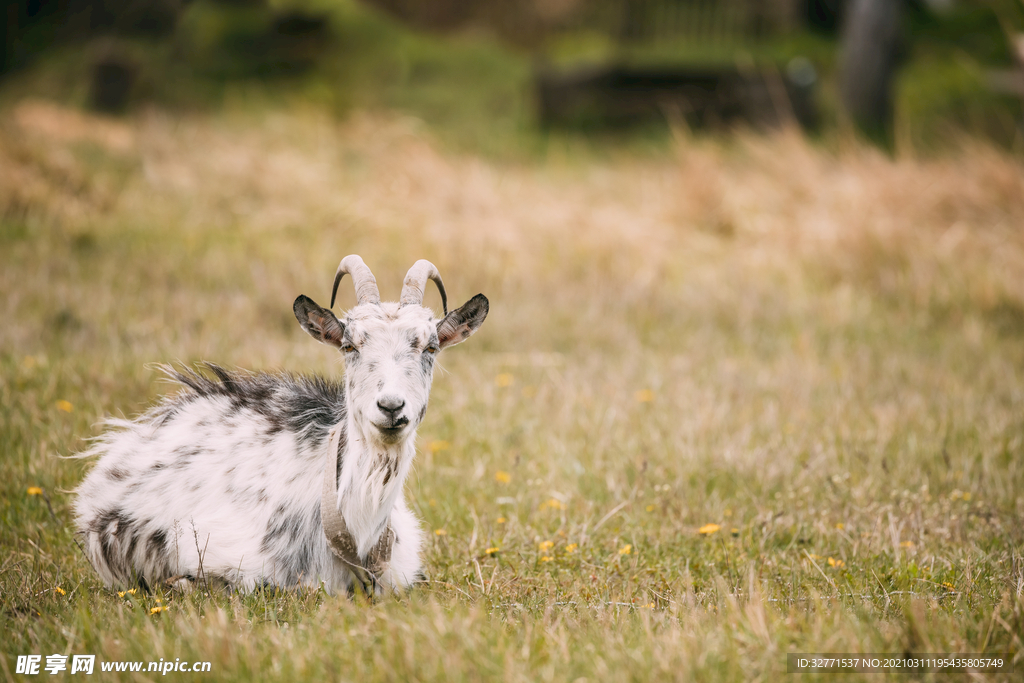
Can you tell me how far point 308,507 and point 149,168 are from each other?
9.40 m

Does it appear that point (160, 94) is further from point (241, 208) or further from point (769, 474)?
point (769, 474)

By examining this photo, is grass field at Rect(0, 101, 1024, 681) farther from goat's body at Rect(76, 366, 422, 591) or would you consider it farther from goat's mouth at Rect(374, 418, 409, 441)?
goat's mouth at Rect(374, 418, 409, 441)

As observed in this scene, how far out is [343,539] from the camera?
3.29 metres

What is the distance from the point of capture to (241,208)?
10.4m

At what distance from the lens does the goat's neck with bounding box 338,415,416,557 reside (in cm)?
325

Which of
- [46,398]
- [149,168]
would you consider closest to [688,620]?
[46,398]

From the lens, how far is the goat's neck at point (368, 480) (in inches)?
128

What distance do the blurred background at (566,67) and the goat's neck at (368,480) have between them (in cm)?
1075

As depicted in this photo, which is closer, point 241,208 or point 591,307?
point 591,307

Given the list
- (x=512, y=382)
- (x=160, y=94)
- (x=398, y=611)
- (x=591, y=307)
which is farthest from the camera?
(x=160, y=94)

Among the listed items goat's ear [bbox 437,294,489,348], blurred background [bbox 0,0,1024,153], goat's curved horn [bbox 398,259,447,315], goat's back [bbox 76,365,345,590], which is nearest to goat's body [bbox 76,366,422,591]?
goat's back [bbox 76,365,345,590]

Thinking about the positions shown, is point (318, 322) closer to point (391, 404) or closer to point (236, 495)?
point (391, 404)

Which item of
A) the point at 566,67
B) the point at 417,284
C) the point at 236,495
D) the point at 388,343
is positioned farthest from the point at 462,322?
the point at 566,67

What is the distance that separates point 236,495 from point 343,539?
58cm
